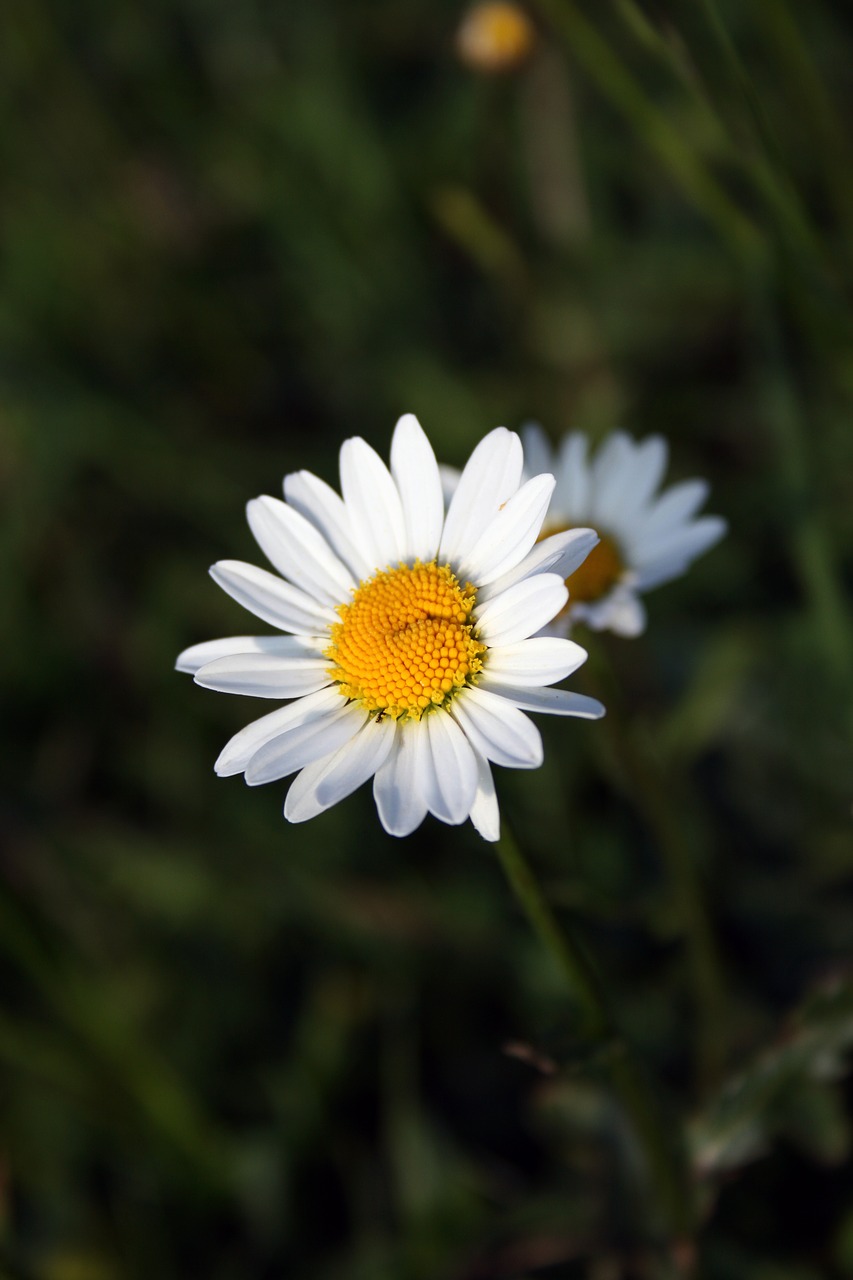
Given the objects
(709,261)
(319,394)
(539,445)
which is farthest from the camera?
(319,394)

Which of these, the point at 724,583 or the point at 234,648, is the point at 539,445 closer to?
the point at 234,648

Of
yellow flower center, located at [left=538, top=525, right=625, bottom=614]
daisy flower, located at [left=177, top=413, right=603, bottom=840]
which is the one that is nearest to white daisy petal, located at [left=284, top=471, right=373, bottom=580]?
daisy flower, located at [left=177, top=413, right=603, bottom=840]

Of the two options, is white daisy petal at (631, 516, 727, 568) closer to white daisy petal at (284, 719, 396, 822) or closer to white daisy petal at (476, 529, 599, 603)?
white daisy petal at (476, 529, 599, 603)

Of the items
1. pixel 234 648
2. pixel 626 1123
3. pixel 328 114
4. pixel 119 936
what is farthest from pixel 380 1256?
pixel 328 114

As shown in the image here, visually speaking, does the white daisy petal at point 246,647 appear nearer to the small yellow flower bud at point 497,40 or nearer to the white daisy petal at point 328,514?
the white daisy petal at point 328,514

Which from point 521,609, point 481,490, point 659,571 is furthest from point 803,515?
point 521,609
